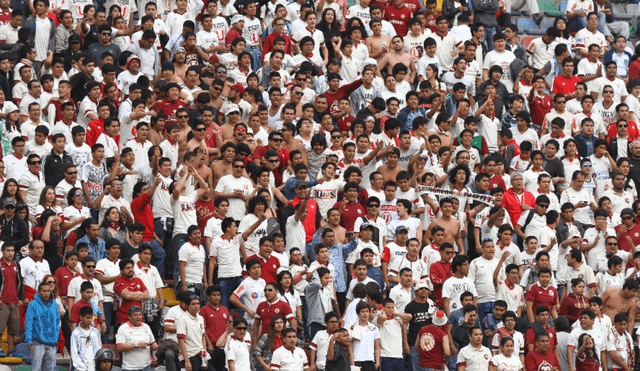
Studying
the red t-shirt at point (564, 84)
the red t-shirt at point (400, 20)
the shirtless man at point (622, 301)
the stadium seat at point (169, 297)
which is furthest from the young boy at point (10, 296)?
the red t-shirt at point (564, 84)

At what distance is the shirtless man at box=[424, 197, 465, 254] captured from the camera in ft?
58.2

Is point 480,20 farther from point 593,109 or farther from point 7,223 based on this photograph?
point 7,223

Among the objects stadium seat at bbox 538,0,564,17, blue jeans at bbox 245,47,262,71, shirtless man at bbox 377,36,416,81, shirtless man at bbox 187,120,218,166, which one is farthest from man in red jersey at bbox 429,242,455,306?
stadium seat at bbox 538,0,564,17

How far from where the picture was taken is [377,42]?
2281 centimetres

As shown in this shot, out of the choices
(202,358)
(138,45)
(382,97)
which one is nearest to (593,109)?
(382,97)

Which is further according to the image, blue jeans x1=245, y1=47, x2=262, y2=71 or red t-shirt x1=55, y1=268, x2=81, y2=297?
blue jeans x1=245, y1=47, x2=262, y2=71

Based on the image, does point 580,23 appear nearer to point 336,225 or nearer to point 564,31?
point 564,31

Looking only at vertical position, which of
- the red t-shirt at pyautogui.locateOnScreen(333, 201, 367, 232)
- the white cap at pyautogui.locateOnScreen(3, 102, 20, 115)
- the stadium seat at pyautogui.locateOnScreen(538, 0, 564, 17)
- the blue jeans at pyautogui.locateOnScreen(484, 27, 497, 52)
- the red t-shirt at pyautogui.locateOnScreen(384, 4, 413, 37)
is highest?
the stadium seat at pyautogui.locateOnScreen(538, 0, 564, 17)

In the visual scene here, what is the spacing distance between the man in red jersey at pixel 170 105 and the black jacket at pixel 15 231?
4.04 m

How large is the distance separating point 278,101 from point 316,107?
77 centimetres

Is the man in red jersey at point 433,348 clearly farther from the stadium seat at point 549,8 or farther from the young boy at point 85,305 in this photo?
the stadium seat at point 549,8

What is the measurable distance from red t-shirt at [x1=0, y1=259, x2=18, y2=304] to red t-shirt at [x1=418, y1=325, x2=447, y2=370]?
19.7ft

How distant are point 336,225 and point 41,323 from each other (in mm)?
4878

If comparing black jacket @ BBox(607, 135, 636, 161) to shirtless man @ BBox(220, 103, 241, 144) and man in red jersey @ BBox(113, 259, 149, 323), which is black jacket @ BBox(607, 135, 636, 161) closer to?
shirtless man @ BBox(220, 103, 241, 144)
